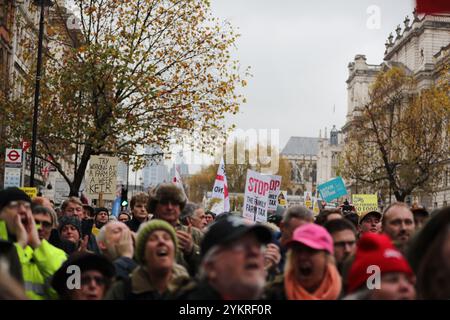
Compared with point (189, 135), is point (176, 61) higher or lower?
higher

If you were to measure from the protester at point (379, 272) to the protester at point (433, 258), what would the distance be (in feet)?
0.21

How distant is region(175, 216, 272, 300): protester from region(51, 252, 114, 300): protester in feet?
4.21

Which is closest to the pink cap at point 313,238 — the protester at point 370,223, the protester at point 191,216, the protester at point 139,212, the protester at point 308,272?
the protester at point 308,272

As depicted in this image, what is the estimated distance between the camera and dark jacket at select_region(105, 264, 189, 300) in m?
5.13

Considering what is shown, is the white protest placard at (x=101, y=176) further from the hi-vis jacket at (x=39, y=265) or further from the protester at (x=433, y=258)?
the protester at (x=433, y=258)

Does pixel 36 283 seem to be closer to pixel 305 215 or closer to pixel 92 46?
pixel 305 215

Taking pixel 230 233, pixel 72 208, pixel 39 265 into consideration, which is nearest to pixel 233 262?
pixel 230 233

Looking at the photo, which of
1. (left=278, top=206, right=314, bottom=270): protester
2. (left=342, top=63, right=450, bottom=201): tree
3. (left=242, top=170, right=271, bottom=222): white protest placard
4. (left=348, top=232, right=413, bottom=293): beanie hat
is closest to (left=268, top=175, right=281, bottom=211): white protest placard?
(left=242, top=170, right=271, bottom=222): white protest placard

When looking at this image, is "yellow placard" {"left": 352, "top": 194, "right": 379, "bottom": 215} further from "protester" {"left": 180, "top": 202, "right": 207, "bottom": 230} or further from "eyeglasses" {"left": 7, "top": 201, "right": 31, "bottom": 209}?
"eyeglasses" {"left": 7, "top": 201, "right": 31, "bottom": 209}

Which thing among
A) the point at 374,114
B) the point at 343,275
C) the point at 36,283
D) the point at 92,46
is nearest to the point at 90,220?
the point at 36,283

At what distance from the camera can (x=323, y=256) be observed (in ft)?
16.0
